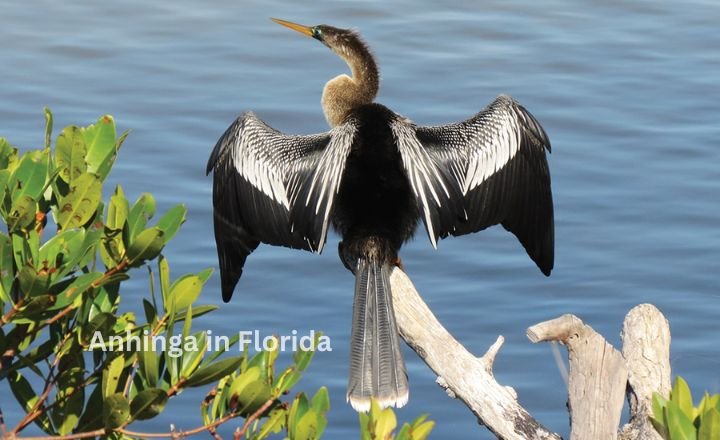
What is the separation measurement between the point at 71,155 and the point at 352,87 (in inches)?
96.1

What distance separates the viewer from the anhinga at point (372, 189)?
451 cm

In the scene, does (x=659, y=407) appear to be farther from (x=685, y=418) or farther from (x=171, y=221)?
(x=171, y=221)

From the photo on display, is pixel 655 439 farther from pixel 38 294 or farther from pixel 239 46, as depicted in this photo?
pixel 239 46

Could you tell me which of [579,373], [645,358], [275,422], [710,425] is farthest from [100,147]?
[645,358]

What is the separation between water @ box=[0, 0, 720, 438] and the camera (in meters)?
7.43

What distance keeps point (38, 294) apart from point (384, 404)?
1.60 metres

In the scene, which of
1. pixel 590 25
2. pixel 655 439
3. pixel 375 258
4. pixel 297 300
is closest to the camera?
pixel 655 439

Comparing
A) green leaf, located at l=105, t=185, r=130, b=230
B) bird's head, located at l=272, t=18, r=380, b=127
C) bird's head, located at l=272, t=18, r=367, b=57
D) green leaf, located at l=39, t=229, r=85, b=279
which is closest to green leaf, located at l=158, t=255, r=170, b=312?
green leaf, located at l=105, t=185, r=130, b=230

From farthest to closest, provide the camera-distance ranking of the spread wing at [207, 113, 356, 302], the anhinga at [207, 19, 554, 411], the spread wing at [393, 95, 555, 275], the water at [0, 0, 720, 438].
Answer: the water at [0, 0, 720, 438], the spread wing at [393, 95, 555, 275], the spread wing at [207, 113, 356, 302], the anhinga at [207, 19, 554, 411]

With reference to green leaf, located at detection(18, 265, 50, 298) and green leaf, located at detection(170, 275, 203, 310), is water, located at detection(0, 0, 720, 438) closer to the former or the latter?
green leaf, located at detection(170, 275, 203, 310)

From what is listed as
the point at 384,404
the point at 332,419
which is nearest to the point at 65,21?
the point at 332,419

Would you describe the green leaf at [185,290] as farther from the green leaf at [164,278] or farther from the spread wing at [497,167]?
the spread wing at [497,167]

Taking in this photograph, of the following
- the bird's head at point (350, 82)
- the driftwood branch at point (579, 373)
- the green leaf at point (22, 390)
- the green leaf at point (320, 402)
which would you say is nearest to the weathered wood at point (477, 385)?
the driftwood branch at point (579, 373)

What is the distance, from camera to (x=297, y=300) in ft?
25.1
